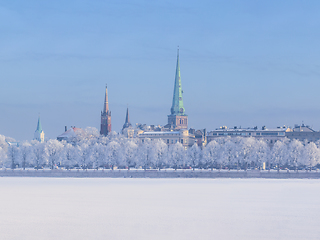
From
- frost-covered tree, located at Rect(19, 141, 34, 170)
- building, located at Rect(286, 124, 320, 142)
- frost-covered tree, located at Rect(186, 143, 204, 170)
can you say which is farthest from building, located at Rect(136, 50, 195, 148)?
frost-covered tree, located at Rect(19, 141, 34, 170)

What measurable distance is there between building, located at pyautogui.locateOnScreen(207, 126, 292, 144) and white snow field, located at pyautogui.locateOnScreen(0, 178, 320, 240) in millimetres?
83674

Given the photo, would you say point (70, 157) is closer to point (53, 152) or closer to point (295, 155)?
point (53, 152)

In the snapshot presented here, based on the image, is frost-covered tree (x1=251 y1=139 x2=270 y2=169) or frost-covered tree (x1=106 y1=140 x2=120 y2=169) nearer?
frost-covered tree (x1=251 y1=139 x2=270 y2=169)

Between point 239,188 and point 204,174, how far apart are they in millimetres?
25965

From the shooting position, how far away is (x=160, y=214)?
141ft

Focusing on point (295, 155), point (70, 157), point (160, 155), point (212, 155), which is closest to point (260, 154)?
point (295, 155)

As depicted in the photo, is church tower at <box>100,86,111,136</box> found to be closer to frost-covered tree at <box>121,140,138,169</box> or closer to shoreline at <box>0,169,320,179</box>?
frost-covered tree at <box>121,140,138,169</box>

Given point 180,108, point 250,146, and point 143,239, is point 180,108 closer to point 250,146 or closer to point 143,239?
point 250,146

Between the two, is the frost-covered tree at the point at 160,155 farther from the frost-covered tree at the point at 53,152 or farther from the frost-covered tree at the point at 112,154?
the frost-covered tree at the point at 53,152

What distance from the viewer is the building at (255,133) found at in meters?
146

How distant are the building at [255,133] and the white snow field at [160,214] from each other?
275 ft

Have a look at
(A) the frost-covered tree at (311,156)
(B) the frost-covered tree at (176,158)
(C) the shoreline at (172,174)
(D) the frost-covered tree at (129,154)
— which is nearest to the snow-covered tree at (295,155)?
(A) the frost-covered tree at (311,156)

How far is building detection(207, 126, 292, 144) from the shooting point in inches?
5738

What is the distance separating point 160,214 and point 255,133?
108333mm
